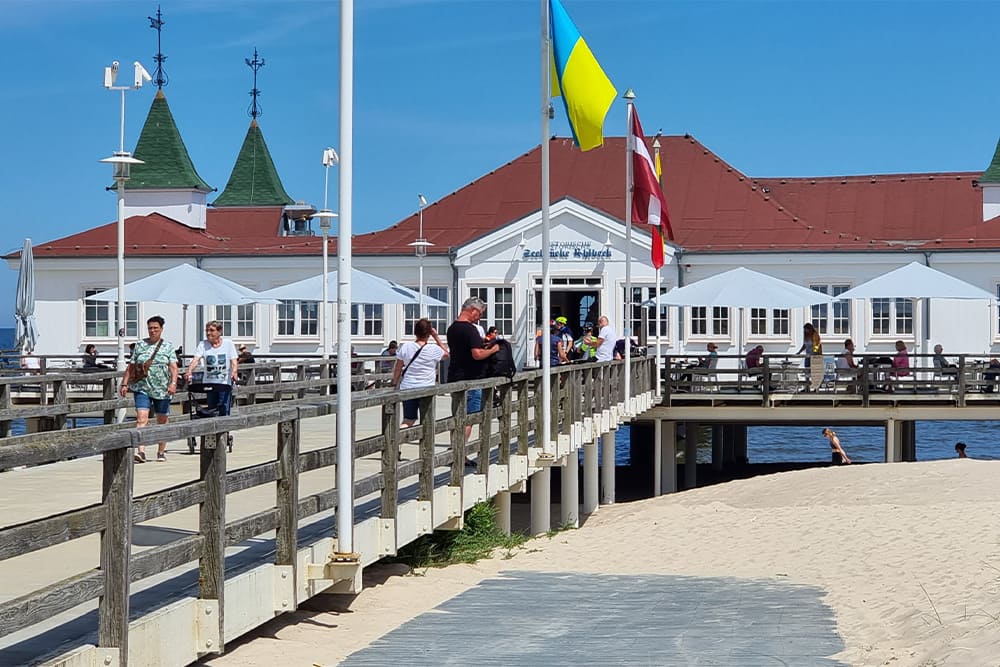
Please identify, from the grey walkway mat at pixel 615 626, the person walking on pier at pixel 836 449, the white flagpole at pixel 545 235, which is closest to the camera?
the grey walkway mat at pixel 615 626

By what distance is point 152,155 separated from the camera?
49375 millimetres

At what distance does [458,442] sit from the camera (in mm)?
12523

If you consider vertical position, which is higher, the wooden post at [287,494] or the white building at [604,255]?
the white building at [604,255]

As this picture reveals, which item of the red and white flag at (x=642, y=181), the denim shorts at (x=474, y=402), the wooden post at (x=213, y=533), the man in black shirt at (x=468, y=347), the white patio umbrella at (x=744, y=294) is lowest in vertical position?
the wooden post at (x=213, y=533)

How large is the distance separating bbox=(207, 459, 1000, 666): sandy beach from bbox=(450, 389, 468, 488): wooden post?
80cm

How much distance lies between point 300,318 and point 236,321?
5.21 ft

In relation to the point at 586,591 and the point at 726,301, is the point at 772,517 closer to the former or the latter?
the point at 586,591

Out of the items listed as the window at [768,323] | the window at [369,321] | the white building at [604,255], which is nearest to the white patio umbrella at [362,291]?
the white building at [604,255]

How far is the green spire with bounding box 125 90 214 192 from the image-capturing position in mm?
47688

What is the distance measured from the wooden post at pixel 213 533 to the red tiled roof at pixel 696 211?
93.2ft

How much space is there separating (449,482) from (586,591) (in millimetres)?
1616

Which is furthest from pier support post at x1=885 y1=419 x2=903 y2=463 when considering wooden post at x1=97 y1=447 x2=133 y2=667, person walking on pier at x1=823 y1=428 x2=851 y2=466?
wooden post at x1=97 y1=447 x2=133 y2=667

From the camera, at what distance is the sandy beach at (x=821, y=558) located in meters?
9.34

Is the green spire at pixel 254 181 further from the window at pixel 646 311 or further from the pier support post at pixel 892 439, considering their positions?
the pier support post at pixel 892 439
